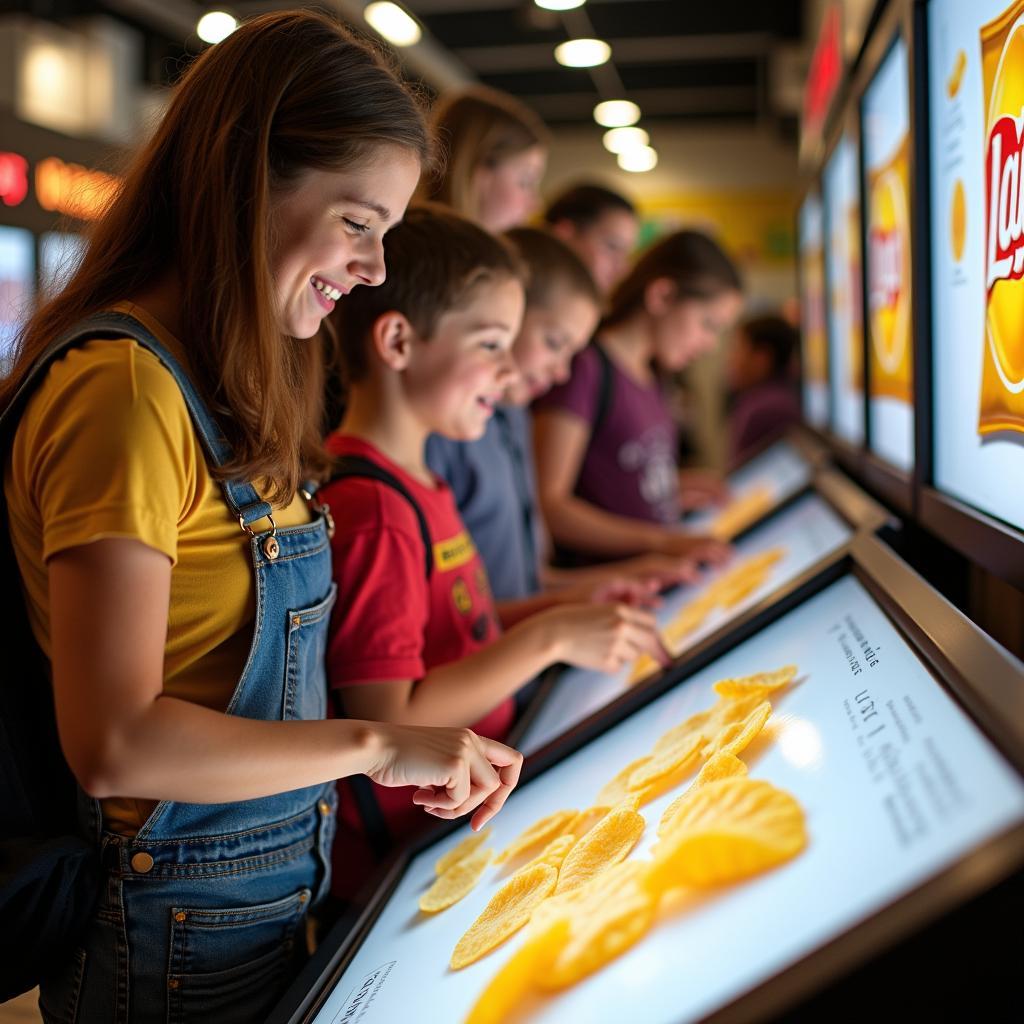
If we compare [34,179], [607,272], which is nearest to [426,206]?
[607,272]

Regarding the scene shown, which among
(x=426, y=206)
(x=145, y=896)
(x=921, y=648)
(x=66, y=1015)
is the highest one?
(x=426, y=206)

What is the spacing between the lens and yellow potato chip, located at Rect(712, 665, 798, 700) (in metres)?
0.92

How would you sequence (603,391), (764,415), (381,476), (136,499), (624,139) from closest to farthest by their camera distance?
1. (136,499)
2. (381,476)
3. (603,391)
4. (764,415)
5. (624,139)

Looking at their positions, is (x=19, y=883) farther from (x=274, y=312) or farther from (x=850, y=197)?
(x=850, y=197)

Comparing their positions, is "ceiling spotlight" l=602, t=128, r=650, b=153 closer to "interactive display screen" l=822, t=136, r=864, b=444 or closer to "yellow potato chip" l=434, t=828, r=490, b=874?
"interactive display screen" l=822, t=136, r=864, b=444

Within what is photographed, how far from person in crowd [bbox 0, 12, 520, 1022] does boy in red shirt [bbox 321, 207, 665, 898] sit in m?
0.11

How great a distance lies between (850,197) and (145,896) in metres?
1.62

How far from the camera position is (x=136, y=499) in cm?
73

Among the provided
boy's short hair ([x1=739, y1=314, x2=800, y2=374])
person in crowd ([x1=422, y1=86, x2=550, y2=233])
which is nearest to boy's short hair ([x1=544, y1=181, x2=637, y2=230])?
person in crowd ([x1=422, y1=86, x2=550, y2=233])

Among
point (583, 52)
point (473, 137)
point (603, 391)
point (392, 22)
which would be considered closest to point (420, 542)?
point (473, 137)

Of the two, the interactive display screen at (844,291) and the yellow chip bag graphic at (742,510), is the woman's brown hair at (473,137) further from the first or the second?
the yellow chip bag graphic at (742,510)

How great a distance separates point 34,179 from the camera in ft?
14.3

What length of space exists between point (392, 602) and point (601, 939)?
53 centimetres

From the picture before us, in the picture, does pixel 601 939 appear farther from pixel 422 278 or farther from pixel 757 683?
pixel 422 278
